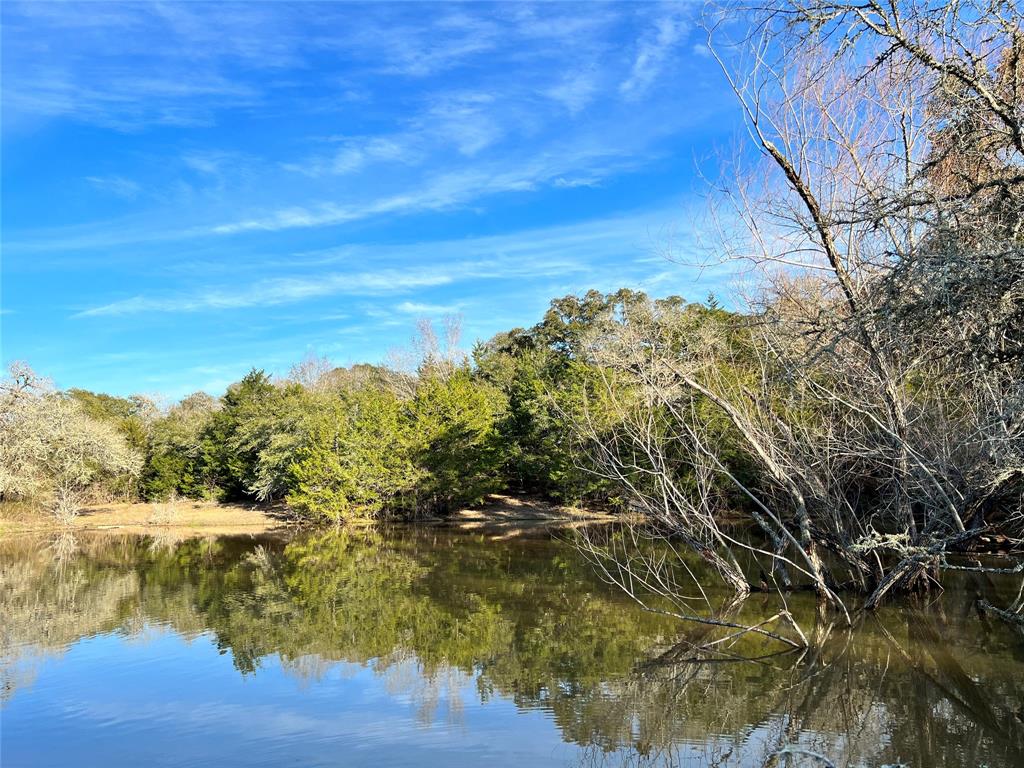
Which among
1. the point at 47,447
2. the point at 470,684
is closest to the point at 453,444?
the point at 47,447

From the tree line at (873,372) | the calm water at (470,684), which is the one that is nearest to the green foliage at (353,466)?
the tree line at (873,372)

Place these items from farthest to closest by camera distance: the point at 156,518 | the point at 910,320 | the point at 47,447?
the point at 156,518
the point at 47,447
the point at 910,320

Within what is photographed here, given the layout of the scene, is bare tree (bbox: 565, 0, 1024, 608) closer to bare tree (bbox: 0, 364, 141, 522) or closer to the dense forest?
the dense forest

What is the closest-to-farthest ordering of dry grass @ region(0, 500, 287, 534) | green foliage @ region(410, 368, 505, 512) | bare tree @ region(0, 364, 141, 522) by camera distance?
bare tree @ region(0, 364, 141, 522)
dry grass @ region(0, 500, 287, 534)
green foliage @ region(410, 368, 505, 512)

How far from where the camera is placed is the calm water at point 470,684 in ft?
21.1

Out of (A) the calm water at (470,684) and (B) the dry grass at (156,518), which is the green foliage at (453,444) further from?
(A) the calm water at (470,684)

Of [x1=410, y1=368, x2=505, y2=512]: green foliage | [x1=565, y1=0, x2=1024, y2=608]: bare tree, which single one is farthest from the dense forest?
[x1=565, y1=0, x2=1024, y2=608]: bare tree

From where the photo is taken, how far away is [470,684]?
8344 millimetres

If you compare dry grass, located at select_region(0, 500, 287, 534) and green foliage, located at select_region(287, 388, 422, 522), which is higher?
green foliage, located at select_region(287, 388, 422, 522)

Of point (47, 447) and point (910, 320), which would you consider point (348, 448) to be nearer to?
point (47, 447)

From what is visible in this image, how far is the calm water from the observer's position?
644 cm

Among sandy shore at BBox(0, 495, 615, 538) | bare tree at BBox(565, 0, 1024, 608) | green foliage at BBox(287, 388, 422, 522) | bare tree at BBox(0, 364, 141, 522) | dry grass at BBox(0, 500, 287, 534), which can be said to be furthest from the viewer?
green foliage at BBox(287, 388, 422, 522)

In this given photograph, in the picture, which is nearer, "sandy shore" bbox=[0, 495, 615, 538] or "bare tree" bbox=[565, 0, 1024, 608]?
"bare tree" bbox=[565, 0, 1024, 608]

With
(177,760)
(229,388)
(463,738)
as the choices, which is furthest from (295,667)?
(229,388)
